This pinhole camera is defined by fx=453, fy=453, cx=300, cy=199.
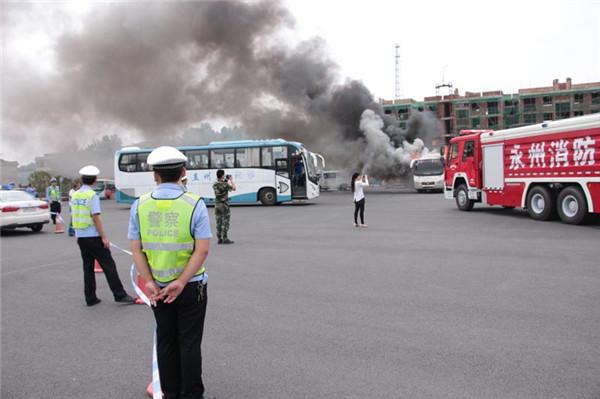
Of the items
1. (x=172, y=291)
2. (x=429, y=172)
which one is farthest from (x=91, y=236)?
(x=429, y=172)

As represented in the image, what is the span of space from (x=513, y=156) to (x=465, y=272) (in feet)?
26.9

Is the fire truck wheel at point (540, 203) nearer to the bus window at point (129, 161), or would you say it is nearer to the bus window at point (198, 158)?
the bus window at point (198, 158)

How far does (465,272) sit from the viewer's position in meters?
6.42

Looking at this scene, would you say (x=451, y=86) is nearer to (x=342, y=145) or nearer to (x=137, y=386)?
(x=342, y=145)

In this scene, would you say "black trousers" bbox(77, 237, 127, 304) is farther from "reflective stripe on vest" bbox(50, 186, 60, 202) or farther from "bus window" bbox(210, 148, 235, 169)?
"bus window" bbox(210, 148, 235, 169)

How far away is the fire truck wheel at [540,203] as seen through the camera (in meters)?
11.9

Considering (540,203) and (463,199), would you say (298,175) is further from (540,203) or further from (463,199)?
(540,203)

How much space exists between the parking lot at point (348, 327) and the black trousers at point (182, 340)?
0.39 meters

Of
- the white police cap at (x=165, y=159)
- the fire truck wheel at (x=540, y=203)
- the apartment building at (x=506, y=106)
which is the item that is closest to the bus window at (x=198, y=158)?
the fire truck wheel at (x=540, y=203)

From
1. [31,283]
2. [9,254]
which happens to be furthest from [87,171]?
[9,254]

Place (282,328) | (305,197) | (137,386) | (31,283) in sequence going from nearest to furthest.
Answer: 1. (137,386)
2. (282,328)
3. (31,283)
4. (305,197)

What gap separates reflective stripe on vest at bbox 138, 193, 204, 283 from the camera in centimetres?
266

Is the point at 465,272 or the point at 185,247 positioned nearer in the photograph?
the point at 185,247

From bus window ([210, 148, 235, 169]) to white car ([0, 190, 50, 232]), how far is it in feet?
32.4
